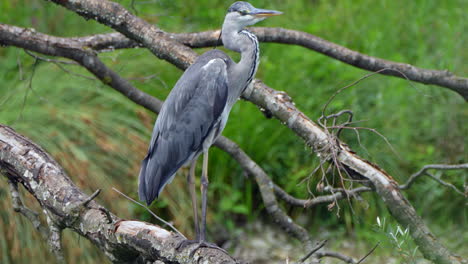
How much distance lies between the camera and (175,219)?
4.74 meters

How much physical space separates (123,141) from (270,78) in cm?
141

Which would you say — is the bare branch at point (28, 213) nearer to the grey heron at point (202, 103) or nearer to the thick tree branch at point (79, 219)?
the thick tree branch at point (79, 219)

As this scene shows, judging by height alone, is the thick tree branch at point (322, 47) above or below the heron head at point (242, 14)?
below

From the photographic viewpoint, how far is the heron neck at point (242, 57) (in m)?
3.06

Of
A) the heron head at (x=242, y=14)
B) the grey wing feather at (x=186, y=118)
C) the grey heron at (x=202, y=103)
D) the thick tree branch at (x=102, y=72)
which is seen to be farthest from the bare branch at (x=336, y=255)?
the heron head at (x=242, y=14)

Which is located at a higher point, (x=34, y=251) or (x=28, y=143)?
(x=28, y=143)

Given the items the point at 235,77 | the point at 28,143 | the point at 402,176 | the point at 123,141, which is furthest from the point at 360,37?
the point at 28,143

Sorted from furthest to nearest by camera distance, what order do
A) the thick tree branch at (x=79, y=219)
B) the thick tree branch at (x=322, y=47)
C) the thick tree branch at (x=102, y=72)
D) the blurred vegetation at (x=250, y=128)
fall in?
1. the blurred vegetation at (x=250, y=128)
2. the thick tree branch at (x=322, y=47)
3. the thick tree branch at (x=102, y=72)
4. the thick tree branch at (x=79, y=219)

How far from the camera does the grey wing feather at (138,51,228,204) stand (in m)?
3.04

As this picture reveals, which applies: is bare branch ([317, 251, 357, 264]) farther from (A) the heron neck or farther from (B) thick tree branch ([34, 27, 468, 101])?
(B) thick tree branch ([34, 27, 468, 101])

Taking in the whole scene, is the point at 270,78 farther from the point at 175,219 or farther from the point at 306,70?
the point at 175,219

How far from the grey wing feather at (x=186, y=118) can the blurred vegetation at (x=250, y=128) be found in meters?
1.38

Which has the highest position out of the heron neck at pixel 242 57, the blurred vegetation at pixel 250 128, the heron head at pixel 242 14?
the heron head at pixel 242 14

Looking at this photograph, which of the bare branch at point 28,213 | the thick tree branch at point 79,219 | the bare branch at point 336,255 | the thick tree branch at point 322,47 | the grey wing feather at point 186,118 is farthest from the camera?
the thick tree branch at point 322,47
